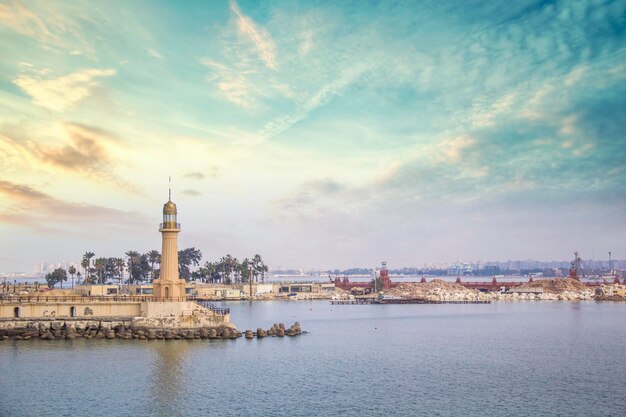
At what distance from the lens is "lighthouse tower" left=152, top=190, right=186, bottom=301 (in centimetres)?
7569

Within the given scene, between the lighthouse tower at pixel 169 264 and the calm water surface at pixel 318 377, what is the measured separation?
8115 mm

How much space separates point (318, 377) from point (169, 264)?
28.4 meters

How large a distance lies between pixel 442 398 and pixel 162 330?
36.2 meters

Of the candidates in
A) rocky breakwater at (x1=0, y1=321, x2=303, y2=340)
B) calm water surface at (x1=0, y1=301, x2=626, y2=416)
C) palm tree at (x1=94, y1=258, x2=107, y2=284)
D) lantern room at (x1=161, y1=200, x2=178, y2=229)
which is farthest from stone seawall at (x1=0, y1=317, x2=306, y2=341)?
palm tree at (x1=94, y1=258, x2=107, y2=284)

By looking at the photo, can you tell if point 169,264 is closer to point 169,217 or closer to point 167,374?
point 169,217

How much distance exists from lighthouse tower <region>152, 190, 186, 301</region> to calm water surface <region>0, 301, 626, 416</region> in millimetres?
8115

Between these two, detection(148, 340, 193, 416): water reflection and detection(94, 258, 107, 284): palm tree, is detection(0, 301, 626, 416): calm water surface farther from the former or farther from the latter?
detection(94, 258, 107, 284): palm tree

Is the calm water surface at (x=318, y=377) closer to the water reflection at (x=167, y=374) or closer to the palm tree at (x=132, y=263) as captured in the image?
the water reflection at (x=167, y=374)

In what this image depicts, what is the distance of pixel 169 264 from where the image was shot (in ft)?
250

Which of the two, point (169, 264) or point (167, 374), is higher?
point (169, 264)

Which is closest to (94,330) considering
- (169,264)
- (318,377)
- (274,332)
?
(169,264)

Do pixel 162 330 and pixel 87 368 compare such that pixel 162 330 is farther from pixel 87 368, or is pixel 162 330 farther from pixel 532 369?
pixel 532 369

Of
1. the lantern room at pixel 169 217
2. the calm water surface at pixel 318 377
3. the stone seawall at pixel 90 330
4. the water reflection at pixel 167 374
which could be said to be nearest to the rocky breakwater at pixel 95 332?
the stone seawall at pixel 90 330

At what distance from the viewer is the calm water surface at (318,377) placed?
44.5 m
